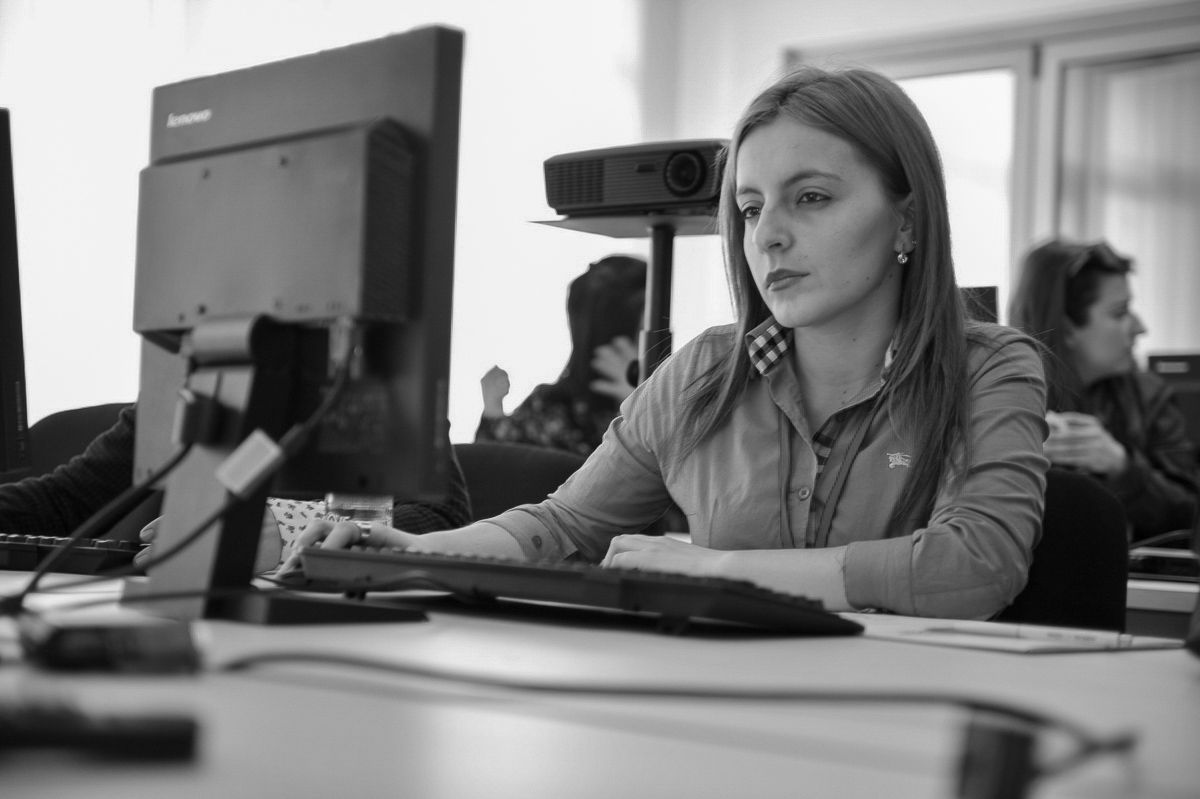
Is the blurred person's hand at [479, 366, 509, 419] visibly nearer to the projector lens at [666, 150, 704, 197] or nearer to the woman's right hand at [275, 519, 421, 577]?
the projector lens at [666, 150, 704, 197]

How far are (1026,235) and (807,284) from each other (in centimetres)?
400

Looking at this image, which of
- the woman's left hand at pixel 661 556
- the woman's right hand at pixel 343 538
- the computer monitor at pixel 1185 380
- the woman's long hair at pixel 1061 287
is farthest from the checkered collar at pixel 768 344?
the computer monitor at pixel 1185 380

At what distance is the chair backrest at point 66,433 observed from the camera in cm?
256

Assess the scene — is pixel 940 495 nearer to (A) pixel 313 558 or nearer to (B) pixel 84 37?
(A) pixel 313 558

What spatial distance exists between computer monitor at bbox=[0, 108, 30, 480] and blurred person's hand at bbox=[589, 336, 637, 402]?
1.79m

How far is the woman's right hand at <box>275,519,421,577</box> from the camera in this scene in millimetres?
1222

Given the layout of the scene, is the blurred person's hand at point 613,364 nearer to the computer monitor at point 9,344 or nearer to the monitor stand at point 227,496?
the computer monitor at point 9,344

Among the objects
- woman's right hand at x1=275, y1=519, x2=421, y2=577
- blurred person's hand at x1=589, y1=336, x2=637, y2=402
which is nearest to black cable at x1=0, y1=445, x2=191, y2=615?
woman's right hand at x1=275, y1=519, x2=421, y2=577

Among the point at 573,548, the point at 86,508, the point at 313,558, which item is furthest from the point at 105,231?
the point at 313,558

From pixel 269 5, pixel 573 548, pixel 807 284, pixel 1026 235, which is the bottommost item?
pixel 573 548

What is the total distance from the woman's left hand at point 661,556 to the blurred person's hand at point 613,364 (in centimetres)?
174

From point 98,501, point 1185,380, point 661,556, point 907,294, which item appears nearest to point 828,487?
point 907,294

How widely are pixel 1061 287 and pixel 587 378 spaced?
126cm

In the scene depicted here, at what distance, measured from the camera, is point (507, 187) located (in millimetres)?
4773
